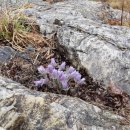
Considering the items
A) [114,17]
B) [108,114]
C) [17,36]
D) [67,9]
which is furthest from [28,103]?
[114,17]

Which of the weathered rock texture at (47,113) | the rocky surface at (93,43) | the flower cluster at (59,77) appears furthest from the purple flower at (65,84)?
the rocky surface at (93,43)

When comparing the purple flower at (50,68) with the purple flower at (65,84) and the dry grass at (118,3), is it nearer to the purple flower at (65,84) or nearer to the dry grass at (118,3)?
the purple flower at (65,84)

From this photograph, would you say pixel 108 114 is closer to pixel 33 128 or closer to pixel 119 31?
pixel 33 128

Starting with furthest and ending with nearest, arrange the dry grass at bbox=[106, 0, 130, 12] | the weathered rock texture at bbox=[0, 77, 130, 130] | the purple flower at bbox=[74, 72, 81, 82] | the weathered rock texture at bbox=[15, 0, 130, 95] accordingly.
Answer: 1. the dry grass at bbox=[106, 0, 130, 12]
2. the weathered rock texture at bbox=[15, 0, 130, 95]
3. the purple flower at bbox=[74, 72, 81, 82]
4. the weathered rock texture at bbox=[0, 77, 130, 130]

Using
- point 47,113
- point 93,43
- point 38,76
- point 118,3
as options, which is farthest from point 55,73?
point 118,3

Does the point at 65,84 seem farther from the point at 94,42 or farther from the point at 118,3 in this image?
the point at 118,3

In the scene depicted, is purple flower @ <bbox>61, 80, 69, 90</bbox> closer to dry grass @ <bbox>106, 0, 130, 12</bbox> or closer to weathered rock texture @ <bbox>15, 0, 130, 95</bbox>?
weathered rock texture @ <bbox>15, 0, 130, 95</bbox>

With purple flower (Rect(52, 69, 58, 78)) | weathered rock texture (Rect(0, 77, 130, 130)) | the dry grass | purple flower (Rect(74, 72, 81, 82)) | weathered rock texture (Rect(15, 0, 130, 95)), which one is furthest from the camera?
the dry grass

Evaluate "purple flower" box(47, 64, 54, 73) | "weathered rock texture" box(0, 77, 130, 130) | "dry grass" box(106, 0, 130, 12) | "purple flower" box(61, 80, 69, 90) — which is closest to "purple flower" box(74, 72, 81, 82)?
"purple flower" box(61, 80, 69, 90)
